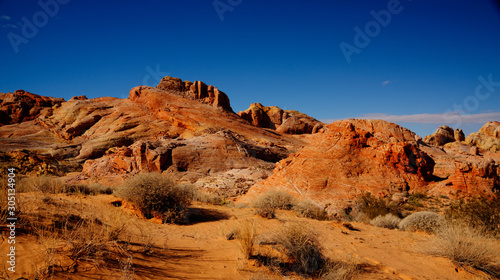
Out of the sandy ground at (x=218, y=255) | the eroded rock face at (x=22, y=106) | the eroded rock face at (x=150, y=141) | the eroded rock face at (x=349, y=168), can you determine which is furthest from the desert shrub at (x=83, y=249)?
the eroded rock face at (x=22, y=106)

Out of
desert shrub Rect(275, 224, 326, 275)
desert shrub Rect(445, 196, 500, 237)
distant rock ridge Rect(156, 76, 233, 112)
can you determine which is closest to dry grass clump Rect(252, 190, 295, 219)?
desert shrub Rect(275, 224, 326, 275)

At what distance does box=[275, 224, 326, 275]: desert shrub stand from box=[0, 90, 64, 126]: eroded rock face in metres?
47.5

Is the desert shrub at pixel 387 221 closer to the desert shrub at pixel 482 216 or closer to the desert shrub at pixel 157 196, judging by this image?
the desert shrub at pixel 482 216

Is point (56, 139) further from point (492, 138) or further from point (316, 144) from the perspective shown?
point (492, 138)

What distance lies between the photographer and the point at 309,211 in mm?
10422

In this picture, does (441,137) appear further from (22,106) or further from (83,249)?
(22,106)

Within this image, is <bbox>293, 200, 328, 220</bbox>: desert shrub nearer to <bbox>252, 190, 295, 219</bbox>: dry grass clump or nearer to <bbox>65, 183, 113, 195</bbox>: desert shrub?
<bbox>252, 190, 295, 219</bbox>: dry grass clump

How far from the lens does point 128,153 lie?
73.0 feet

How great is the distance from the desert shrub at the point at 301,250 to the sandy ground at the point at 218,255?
0.36m

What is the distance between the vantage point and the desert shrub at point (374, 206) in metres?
10.3

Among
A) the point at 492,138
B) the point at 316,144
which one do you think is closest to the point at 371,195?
the point at 316,144

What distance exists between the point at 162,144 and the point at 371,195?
18362mm

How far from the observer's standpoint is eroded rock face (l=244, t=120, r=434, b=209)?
472 inches

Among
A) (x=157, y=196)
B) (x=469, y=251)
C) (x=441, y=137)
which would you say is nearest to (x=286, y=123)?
(x=441, y=137)
